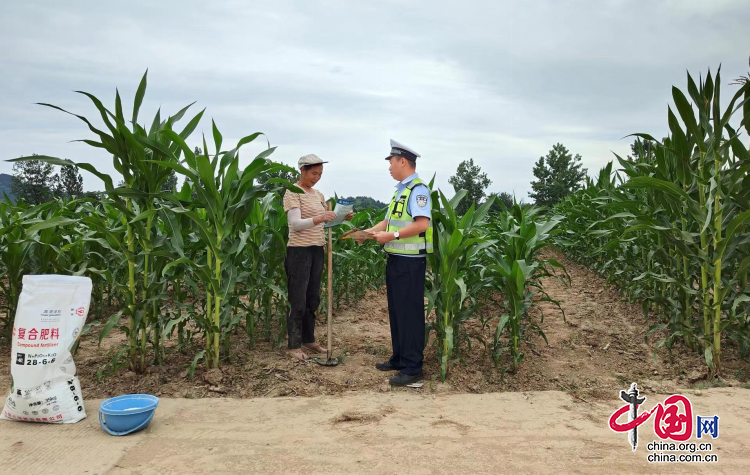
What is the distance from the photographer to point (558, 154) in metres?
54.9

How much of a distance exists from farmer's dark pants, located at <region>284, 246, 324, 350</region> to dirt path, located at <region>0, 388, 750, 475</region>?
93cm

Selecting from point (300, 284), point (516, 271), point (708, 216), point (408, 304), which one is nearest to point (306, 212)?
point (300, 284)

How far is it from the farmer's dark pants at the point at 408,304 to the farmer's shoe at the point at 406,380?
0.04 meters

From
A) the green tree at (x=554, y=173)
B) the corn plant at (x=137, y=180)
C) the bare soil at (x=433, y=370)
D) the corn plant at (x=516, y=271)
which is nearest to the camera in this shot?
the corn plant at (x=137, y=180)

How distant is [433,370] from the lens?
421 cm

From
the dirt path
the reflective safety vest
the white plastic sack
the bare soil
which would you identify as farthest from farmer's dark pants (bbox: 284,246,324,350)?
the white plastic sack

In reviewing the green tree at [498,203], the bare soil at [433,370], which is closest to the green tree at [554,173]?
the green tree at [498,203]

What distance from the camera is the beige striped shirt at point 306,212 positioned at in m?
4.25

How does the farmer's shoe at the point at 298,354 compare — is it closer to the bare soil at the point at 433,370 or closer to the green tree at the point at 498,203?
the bare soil at the point at 433,370

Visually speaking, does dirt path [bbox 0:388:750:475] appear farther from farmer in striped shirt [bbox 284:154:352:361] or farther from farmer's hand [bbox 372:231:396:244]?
farmer's hand [bbox 372:231:396:244]

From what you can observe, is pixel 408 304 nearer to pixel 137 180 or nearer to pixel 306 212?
pixel 306 212

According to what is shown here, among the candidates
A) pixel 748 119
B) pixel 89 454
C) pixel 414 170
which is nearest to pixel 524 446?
pixel 414 170

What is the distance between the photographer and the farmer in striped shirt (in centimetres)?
424

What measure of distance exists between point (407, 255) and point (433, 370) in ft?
3.48
